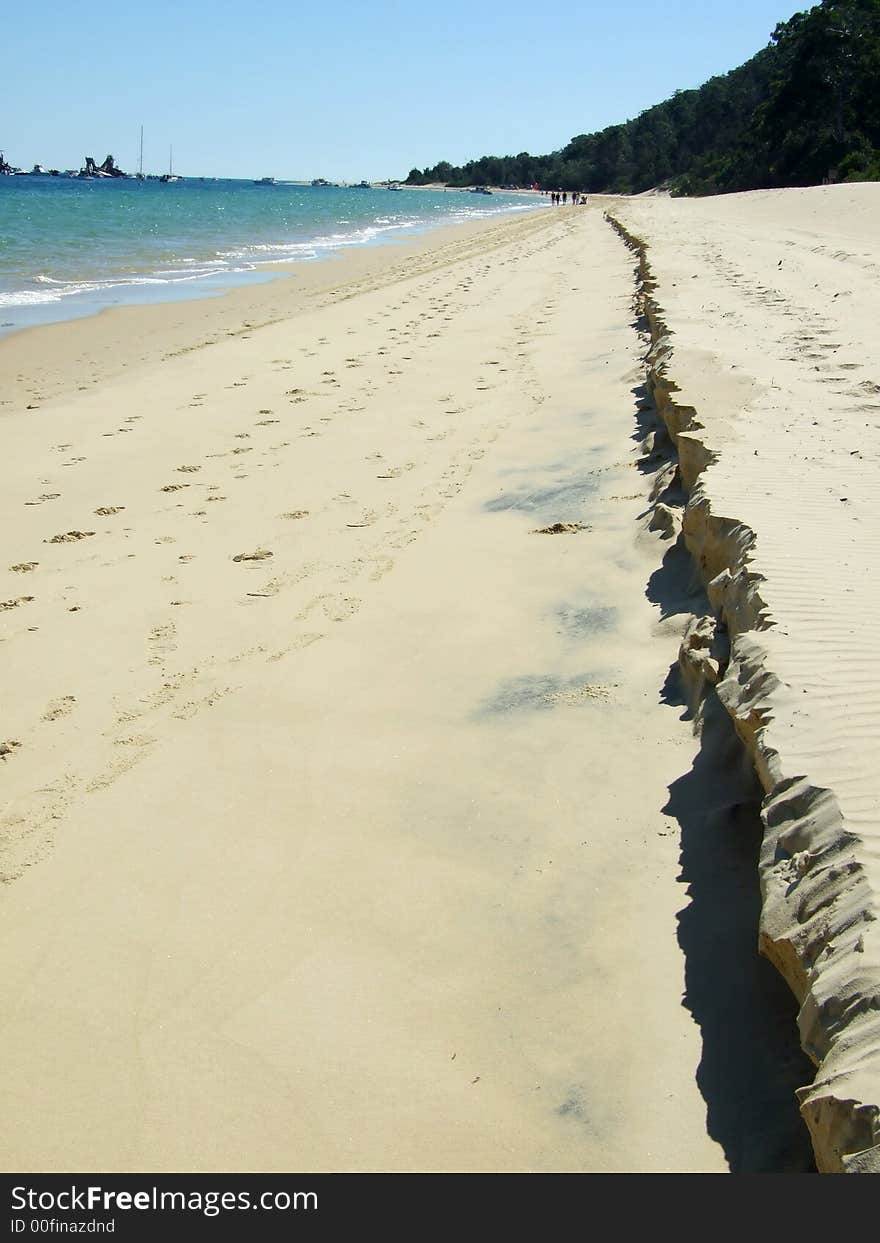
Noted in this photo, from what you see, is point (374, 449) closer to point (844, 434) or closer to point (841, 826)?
point (844, 434)

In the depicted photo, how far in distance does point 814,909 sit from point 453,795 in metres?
1.41

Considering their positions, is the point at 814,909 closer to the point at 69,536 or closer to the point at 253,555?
the point at 253,555

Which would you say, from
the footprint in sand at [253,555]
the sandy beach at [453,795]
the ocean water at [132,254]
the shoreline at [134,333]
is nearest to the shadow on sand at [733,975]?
the sandy beach at [453,795]

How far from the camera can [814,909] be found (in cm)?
245

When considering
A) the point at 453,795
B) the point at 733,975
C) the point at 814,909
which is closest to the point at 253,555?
the point at 453,795

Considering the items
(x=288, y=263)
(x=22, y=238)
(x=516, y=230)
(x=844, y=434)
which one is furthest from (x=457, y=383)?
(x=516, y=230)

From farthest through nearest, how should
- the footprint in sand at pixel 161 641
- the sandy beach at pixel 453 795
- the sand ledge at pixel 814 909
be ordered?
the footprint in sand at pixel 161 641, the sandy beach at pixel 453 795, the sand ledge at pixel 814 909

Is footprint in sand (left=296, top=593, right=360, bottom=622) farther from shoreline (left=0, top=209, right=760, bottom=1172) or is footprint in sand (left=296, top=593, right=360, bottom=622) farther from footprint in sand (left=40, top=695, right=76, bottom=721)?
footprint in sand (left=40, top=695, right=76, bottom=721)

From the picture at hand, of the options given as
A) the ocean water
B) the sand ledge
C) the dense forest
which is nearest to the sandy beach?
the sand ledge

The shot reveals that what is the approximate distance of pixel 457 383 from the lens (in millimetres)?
9930

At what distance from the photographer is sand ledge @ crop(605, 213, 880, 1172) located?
1979mm

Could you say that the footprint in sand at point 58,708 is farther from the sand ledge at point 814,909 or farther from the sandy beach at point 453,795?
the sand ledge at point 814,909

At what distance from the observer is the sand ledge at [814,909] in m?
1.98

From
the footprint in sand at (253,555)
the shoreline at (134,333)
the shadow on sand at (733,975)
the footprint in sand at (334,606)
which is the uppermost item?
the shoreline at (134,333)
